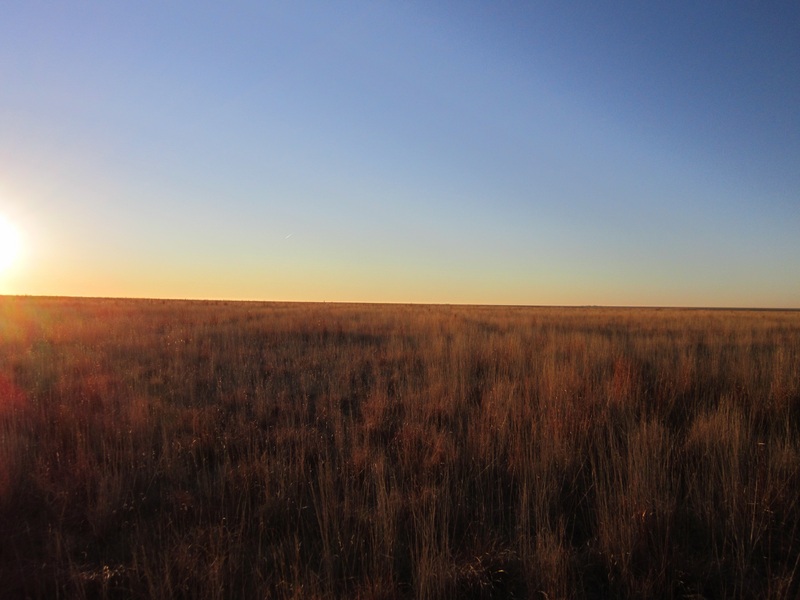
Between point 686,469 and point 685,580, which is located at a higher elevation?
point 686,469

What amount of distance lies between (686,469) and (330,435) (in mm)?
3228

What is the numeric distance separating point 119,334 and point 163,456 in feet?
37.1

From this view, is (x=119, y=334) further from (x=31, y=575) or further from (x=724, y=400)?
(x=724, y=400)

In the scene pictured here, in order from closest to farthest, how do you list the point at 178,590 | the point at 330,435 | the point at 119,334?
1. the point at 178,590
2. the point at 330,435
3. the point at 119,334

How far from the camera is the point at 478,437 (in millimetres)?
4367

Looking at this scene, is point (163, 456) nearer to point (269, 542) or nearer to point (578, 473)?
point (269, 542)

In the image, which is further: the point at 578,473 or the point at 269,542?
the point at 578,473

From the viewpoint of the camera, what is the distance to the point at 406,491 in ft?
11.1

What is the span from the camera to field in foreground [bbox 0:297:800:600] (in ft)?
8.18

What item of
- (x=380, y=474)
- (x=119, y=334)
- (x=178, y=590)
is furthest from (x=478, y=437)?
(x=119, y=334)

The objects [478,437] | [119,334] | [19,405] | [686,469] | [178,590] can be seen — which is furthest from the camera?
[119,334]

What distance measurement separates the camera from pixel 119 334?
13430 millimetres

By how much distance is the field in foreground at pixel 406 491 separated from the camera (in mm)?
2492

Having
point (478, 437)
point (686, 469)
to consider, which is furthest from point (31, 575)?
point (686, 469)
